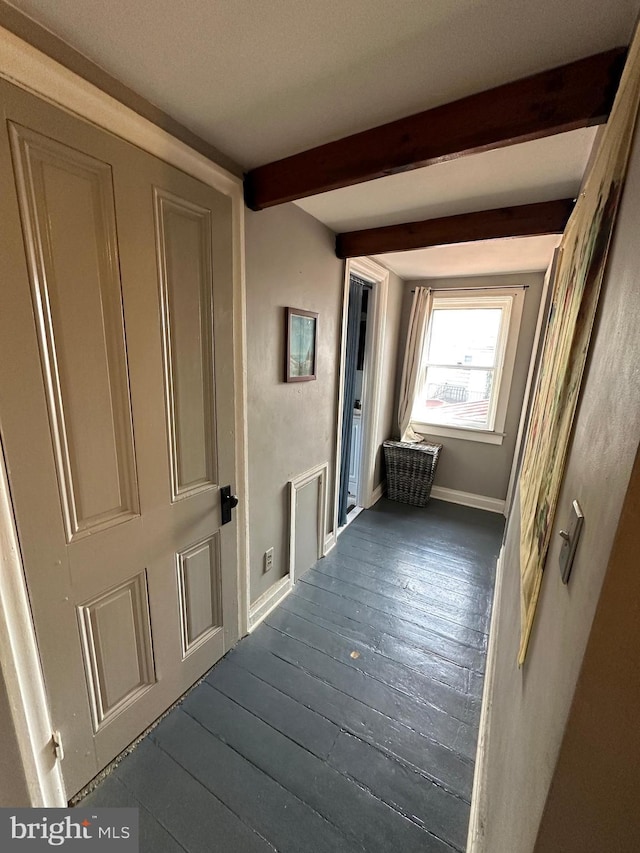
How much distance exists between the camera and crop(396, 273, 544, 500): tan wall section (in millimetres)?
3104

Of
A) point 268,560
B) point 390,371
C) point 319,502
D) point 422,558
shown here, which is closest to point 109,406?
point 268,560

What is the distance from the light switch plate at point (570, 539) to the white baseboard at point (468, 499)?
125 inches

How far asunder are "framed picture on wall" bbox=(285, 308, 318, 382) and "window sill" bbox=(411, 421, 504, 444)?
205 centimetres

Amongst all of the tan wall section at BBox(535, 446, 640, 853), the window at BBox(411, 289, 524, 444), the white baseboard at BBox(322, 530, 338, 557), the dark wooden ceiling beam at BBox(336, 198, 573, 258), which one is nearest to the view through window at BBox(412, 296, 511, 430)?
the window at BBox(411, 289, 524, 444)

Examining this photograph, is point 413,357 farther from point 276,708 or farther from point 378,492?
point 276,708

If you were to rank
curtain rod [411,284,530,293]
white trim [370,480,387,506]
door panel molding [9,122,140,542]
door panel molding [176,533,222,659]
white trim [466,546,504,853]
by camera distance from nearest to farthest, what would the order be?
door panel molding [9,122,140,542]
white trim [466,546,504,853]
door panel molding [176,533,222,659]
curtain rod [411,284,530,293]
white trim [370,480,387,506]

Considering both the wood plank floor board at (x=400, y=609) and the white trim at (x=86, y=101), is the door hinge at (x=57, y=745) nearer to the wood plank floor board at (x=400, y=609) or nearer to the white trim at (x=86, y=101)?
the wood plank floor board at (x=400, y=609)

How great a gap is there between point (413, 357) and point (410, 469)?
115 cm

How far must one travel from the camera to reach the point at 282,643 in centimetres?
181

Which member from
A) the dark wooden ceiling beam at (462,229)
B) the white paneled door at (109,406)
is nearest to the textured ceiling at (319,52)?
the white paneled door at (109,406)

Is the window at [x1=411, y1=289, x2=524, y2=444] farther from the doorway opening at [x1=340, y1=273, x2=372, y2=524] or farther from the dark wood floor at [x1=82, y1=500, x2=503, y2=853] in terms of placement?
the dark wood floor at [x1=82, y1=500, x2=503, y2=853]

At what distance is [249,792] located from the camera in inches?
46.9

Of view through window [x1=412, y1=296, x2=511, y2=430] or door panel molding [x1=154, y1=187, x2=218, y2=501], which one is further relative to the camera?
view through window [x1=412, y1=296, x2=511, y2=430]

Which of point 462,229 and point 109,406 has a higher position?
point 462,229
